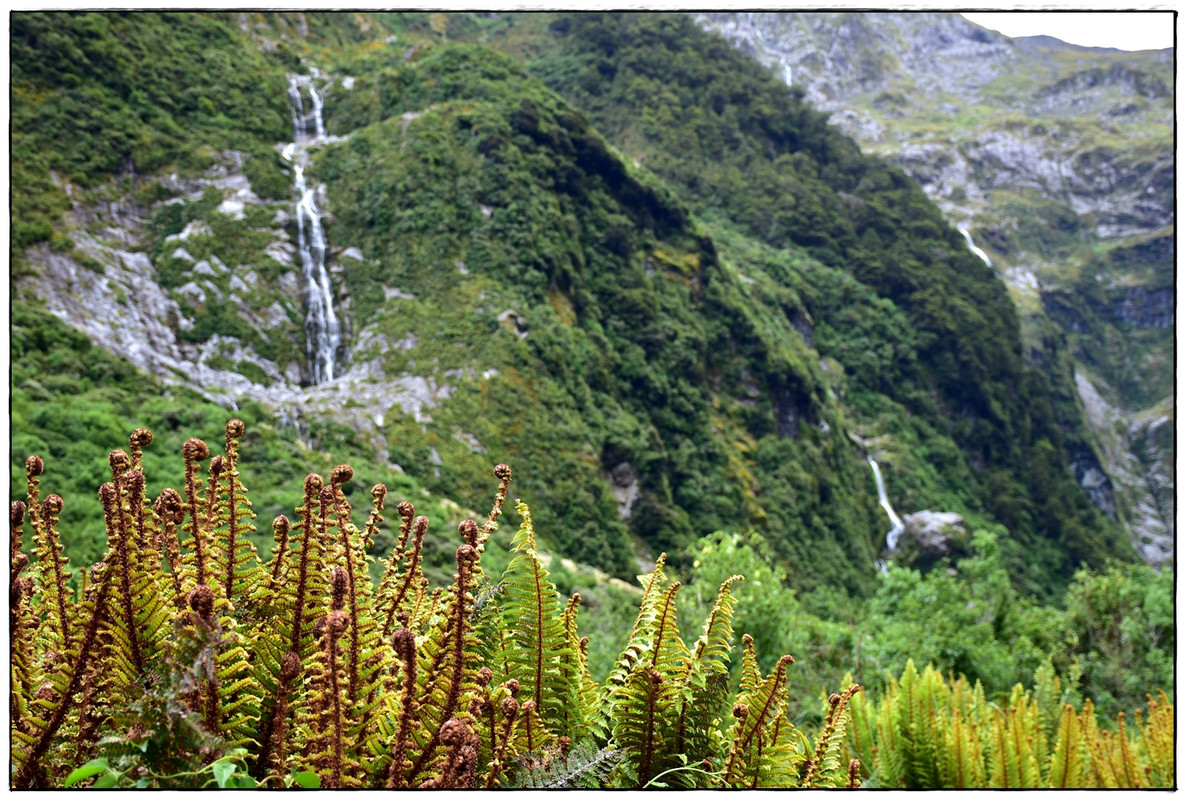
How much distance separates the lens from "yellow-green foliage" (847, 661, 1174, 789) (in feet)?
6.11

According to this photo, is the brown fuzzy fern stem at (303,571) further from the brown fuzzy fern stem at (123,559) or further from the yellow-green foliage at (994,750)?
the yellow-green foliage at (994,750)

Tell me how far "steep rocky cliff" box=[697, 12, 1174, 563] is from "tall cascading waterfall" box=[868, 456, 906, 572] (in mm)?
40590

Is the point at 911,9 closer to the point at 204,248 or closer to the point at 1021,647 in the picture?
the point at 1021,647

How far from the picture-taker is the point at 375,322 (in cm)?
2469

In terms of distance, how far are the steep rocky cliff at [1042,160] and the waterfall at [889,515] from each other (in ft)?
133

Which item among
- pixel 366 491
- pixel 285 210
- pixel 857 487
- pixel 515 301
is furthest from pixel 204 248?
pixel 857 487

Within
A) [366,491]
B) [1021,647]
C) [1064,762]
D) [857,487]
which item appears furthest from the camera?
[857,487]

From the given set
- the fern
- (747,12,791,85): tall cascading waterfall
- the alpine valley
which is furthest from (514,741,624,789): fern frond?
(747,12,791,85): tall cascading waterfall

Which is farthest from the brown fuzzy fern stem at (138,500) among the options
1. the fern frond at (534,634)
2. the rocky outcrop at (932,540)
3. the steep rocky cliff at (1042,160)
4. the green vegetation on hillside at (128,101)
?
the steep rocky cliff at (1042,160)

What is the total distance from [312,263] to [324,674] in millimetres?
26828

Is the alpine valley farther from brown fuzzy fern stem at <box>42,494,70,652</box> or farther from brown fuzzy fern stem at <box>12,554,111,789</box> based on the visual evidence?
brown fuzzy fern stem at <box>12,554,111,789</box>

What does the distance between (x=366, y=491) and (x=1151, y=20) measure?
1424 cm

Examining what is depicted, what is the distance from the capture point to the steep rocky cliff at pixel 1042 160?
88.6 m

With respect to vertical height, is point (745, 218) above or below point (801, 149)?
below
